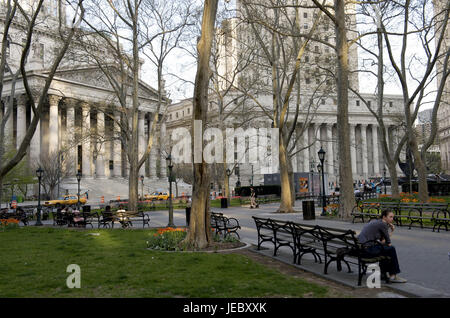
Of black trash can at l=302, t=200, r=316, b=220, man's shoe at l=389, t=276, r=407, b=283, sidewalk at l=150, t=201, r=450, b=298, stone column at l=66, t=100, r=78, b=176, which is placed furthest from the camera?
stone column at l=66, t=100, r=78, b=176

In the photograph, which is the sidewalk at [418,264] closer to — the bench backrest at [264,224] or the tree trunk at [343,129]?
the bench backrest at [264,224]

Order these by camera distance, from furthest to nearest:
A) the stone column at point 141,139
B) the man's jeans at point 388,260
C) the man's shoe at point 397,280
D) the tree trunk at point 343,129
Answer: the stone column at point 141,139 < the tree trunk at point 343,129 < the man's jeans at point 388,260 < the man's shoe at point 397,280

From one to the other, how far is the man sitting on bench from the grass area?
140 cm

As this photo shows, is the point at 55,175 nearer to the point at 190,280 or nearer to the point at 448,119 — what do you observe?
the point at 190,280

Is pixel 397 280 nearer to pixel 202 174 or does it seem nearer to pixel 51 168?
pixel 202 174

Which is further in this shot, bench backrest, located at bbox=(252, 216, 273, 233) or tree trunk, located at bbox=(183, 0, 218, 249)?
tree trunk, located at bbox=(183, 0, 218, 249)

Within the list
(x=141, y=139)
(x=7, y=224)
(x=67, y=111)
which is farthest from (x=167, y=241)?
(x=141, y=139)

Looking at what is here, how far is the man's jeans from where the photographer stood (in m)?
6.75

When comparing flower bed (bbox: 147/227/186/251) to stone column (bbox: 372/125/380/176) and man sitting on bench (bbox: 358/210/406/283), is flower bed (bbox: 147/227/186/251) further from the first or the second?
stone column (bbox: 372/125/380/176)

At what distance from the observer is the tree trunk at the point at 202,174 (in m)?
10.8

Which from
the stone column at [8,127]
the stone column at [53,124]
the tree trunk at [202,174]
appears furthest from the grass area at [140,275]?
the stone column at [53,124]

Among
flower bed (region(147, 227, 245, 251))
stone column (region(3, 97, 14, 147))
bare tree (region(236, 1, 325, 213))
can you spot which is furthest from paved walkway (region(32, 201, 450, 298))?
stone column (region(3, 97, 14, 147))
